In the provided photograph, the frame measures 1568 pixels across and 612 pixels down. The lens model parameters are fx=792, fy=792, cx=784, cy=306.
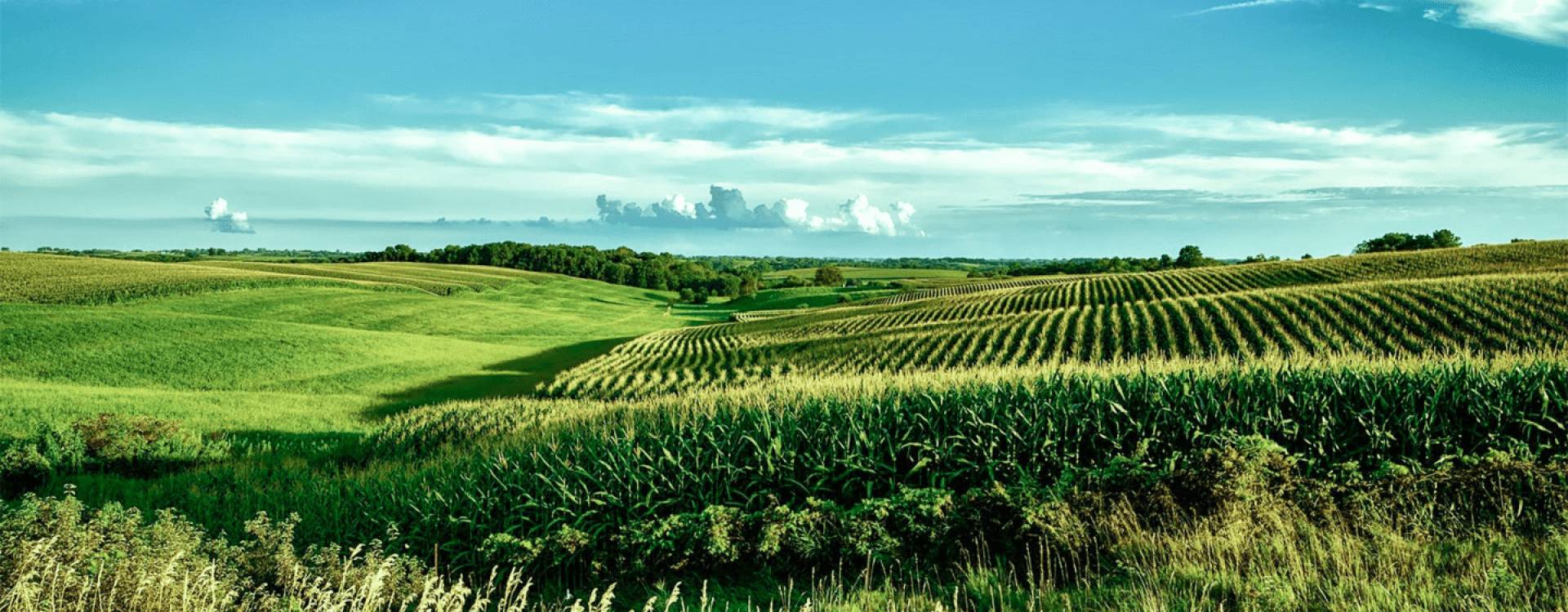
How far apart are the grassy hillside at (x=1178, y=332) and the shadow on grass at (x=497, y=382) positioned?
10.2 feet

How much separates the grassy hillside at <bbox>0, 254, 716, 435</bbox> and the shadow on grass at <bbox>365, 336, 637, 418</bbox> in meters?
0.17

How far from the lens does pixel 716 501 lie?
28.8ft

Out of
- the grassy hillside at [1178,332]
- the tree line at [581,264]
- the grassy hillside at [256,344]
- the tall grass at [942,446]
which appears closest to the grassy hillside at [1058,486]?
the tall grass at [942,446]

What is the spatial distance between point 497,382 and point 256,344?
13.2m

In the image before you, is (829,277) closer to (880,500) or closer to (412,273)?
(412,273)

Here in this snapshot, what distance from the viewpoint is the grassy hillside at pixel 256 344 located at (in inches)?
1073

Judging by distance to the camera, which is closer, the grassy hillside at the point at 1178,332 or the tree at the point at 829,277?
the grassy hillside at the point at 1178,332

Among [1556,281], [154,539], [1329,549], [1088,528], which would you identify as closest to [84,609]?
[154,539]

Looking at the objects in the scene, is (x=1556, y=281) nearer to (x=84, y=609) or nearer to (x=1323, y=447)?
(x=1323, y=447)

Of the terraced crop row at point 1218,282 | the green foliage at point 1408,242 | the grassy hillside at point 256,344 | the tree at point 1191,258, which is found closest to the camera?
the grassy hillside at point 256,344

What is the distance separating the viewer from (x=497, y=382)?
43375mm

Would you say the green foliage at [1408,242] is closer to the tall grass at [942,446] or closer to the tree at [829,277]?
the tree at [829,277]

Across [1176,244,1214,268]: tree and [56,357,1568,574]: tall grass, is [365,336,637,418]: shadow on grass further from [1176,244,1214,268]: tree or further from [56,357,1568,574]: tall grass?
[1176,244,1214,268]: tree

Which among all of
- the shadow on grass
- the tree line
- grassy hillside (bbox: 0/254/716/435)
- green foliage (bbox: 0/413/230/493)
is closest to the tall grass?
green foliage (bbox: 0/413/230/493)
